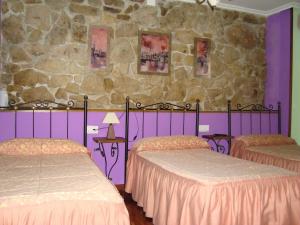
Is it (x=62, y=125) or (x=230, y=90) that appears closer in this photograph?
(x=62, y=125)

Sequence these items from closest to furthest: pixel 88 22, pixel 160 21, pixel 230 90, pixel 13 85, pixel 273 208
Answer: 1. pixel 273 208
2. pixel 13 85
3. pixel 88 22
4. pixel 160 21
5. pixel 230 90

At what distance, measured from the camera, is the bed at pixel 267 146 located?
305cm

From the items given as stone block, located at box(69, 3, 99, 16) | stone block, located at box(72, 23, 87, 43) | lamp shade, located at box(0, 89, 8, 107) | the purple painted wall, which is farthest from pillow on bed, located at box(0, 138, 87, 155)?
→ the purple painted wall

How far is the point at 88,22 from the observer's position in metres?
3.62

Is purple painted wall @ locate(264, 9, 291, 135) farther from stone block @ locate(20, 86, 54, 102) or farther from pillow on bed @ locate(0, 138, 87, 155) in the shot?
stone block @ locate(20, 86, 54, 102)

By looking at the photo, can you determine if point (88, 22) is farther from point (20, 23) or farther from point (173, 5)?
point (173, 5)

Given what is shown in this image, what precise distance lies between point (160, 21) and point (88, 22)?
100 cm

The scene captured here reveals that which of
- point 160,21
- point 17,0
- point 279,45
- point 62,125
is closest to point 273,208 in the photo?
point 62,125

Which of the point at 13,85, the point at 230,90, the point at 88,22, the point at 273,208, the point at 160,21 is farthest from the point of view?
the point at 230,90

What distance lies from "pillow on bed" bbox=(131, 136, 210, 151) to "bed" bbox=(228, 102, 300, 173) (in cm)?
56

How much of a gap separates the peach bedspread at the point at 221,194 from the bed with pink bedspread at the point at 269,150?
654 mm

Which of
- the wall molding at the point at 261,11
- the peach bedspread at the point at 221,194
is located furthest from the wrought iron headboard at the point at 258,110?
the peach bedspread at the point at 221,194

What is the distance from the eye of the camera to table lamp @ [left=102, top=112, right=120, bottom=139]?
335 cm

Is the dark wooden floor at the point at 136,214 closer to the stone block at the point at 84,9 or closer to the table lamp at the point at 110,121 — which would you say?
the table lamp at the point at 110,121
